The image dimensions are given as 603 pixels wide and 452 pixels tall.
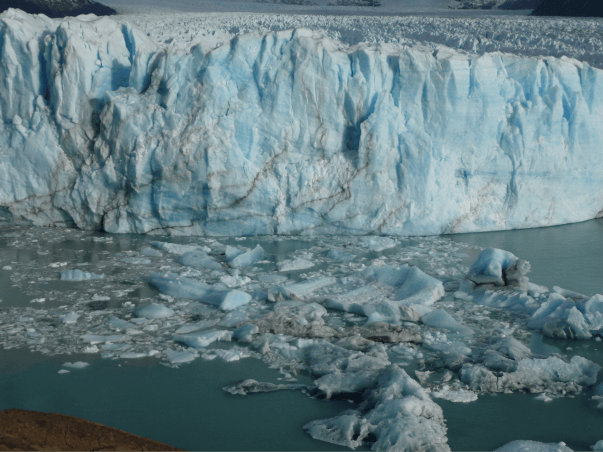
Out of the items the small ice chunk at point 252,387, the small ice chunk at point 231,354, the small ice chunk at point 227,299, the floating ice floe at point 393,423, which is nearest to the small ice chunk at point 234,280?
the small ice chunk at point 227,299

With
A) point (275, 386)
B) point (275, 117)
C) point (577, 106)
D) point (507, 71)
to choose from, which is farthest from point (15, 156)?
point (577, 106)

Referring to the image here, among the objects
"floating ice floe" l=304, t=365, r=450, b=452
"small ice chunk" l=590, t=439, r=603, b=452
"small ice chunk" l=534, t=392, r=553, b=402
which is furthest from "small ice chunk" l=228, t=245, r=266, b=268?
"small ice chunk" l=590, t=439, r=603, b=452

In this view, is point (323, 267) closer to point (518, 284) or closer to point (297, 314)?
point (297, 314)

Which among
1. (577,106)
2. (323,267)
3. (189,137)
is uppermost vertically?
(577,106)

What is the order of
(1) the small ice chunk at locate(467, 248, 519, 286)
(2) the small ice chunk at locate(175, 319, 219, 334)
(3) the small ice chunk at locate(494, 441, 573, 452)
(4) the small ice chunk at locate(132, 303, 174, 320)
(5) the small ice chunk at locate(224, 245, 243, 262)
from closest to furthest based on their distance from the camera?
(3) the small ice chunk at locate(494, 441, 573, 452)
(2) the small ice chunk at locate(175, 319, 219, 334)
(4) the small ice chunk at locate(132, 303, 174, 320)
(1) the small ice chunk at locate(467, 248, 519, 286)
(5) the small ice chunk at locate(224, 245, 243, 262)

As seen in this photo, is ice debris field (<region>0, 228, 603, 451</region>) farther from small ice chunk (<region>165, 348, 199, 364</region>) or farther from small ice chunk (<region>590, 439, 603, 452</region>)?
small ice chunk (<region>590, 439, 603, 452</region>)

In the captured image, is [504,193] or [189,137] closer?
[189,137]
